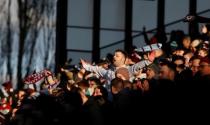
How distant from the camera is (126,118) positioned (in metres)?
12.2

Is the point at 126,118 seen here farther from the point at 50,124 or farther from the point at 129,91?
the point at 50,124

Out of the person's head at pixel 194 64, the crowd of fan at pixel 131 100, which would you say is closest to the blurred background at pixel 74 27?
the person's head at pixel 194 64

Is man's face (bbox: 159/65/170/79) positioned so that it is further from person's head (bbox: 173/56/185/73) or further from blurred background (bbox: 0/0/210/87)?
blurred background (bbox: 0/0/210/87)

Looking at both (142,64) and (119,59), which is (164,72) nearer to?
(119,59)

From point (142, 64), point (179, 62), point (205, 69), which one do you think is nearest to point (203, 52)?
point (179, 62)

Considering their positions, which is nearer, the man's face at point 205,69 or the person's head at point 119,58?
the man's face at point 205,69

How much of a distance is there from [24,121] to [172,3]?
11.0 m

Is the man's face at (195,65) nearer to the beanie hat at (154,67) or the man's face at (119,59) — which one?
the beanie hat at (154,67)

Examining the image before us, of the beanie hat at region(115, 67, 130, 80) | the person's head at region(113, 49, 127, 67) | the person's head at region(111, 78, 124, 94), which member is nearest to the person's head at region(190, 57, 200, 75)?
the beanie hat at region(115, 67, 130, 80)

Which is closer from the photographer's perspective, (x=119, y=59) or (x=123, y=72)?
(x=123, y=72)

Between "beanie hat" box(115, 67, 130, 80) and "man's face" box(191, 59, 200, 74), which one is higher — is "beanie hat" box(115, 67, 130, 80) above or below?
below

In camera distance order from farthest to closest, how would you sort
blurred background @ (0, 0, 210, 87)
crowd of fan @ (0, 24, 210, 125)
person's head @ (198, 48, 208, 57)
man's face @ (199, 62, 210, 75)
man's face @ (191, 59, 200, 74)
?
1. blurred background @ (0, 0, 210, 87)
2. person's head @ (198, 48, 208, 57)
3. man's face @ (191, 59, 200, 74)
4. man's face @ (199, 62, 210, 75)
5. crowd of fan @ (0, 24, 210, 125)

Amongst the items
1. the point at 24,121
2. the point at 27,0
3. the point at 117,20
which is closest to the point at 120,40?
the point at 117,20

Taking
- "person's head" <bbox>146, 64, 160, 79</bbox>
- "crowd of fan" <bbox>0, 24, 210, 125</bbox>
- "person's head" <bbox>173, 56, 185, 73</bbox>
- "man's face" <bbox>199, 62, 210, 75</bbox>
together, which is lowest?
"crowd of fan" <bbox>0, 24, 210, 125</bbox>
